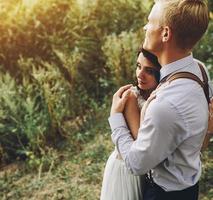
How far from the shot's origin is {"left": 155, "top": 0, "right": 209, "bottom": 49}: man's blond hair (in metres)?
2.18

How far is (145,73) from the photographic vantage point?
8.57 ft

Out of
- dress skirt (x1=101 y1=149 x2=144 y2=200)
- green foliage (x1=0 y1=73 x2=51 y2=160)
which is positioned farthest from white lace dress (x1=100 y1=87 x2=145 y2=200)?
green foliage (x1=0 y1=73 x2=51 y2=160)

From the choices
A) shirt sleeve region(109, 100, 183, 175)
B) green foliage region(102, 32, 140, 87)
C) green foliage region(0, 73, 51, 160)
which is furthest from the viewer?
green foliage region(102, 32, 140, 87)

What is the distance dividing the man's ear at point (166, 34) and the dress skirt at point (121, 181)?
2.10 feet

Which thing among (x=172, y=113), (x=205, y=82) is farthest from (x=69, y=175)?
(x=172, y=113)

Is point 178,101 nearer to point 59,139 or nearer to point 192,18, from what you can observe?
point 192,18

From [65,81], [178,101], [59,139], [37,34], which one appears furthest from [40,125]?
[178,101]

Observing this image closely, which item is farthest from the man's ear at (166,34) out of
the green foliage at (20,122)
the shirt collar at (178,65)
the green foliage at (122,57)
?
the green foliage at (122,57)

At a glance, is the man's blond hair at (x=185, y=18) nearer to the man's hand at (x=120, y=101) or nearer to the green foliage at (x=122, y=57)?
the man's hand at (x=120, y=101)

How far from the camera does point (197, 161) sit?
96.0 inches

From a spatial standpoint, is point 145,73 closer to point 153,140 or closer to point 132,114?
point 132,114

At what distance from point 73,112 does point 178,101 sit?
158 inches

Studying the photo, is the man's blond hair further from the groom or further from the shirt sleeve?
the shirt sleeve

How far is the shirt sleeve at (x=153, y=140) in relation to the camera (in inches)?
85.6
